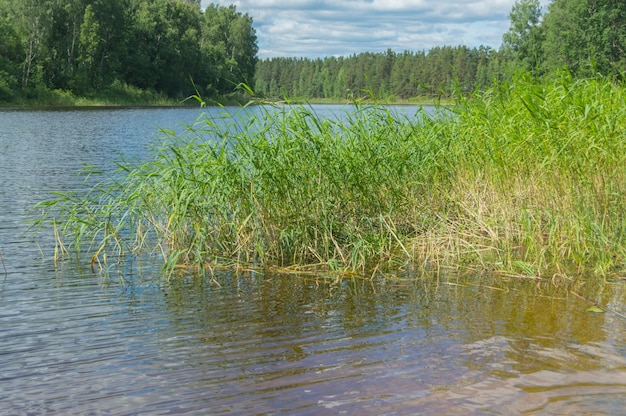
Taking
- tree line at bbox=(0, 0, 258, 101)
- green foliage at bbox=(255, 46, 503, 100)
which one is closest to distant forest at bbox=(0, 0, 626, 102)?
tree line at bbox=(0, 0, 258, 101)

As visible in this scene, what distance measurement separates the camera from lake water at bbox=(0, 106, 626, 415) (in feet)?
11.8

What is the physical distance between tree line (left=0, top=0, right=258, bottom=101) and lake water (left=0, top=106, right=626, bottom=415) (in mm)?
39324

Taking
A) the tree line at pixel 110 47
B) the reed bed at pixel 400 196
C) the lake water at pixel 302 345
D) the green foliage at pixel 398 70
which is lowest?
the lake water at pixel 302 345

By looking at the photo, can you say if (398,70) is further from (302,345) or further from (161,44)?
(302,345)

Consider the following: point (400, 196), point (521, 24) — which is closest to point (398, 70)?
point (521, 24)

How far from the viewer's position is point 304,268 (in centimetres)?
661

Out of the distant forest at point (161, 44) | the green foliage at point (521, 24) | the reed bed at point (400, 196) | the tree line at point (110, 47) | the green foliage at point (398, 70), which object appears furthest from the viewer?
the green foliage at point (398, 70)

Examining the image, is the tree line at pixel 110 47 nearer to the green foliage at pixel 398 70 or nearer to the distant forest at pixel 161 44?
the distant forest at pixel 161 44

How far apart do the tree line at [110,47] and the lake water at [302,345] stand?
1548 inches

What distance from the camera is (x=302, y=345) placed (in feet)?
14.9

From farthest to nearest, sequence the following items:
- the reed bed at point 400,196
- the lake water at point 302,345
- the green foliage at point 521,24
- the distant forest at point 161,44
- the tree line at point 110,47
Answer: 1. the green foliage at point 521,24
2. the tree line at point 110,47
3. the distant forest at point 161,44
4. the reed bed at point 400,196
5. the lake water at point 302,345

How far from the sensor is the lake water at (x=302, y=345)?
360 centimetres

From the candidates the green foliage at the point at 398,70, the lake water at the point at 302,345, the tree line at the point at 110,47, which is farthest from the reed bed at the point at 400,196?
the green foliage at the point at 398,70

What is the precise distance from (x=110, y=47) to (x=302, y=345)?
6898 centimetres
